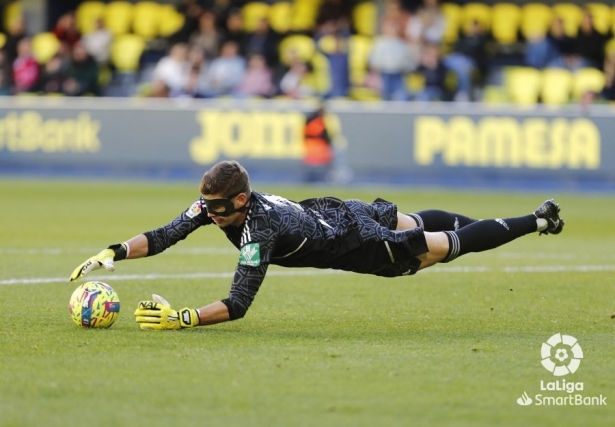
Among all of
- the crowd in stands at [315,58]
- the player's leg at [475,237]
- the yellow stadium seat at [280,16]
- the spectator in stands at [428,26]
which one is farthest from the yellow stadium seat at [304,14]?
the player's leg at [475,237]

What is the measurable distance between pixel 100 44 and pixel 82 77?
141cm

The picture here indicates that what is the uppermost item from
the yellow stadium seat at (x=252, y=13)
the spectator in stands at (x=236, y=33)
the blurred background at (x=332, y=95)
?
the yellow stadium seat at (x=252, y=13)

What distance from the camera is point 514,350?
21.4 feet

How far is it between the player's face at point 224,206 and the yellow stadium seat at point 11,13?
2316cm

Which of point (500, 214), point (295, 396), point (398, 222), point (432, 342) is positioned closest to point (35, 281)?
point (398, 222)

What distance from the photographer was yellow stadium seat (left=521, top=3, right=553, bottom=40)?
25.3 meters

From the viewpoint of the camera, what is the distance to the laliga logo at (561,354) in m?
5.92

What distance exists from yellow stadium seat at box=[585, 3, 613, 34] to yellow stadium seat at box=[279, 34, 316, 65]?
20.0 feet

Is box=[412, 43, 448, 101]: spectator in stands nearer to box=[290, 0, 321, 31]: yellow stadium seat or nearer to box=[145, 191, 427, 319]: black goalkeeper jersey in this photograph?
box=[290, 0, 321, 31]: yellow stadium seat

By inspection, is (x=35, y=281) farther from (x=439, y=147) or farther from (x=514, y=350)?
(x=439, y=147)

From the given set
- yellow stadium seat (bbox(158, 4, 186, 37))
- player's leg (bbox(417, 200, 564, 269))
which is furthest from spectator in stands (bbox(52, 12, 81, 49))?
player's leg (bbox(417, 200, 564, 269))

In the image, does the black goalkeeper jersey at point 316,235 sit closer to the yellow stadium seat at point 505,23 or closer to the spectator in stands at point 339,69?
the spectator in stands at point 339,69

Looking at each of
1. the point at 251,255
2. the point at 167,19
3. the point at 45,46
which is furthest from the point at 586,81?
the point at 251,255

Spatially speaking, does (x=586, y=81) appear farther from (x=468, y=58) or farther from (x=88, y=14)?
(x=88, y=14)
